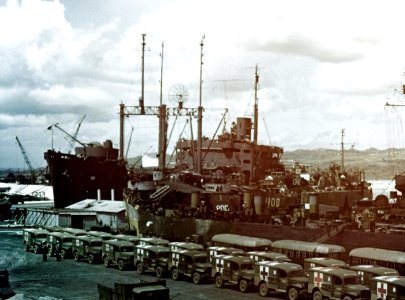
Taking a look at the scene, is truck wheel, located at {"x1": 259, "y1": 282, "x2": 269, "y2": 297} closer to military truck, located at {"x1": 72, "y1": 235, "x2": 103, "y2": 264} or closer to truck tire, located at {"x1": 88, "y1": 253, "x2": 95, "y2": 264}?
military truck, located at {"x1": 72, "y1": 235, "x2": 103, "y2": 264}

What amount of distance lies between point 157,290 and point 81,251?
20213 mm

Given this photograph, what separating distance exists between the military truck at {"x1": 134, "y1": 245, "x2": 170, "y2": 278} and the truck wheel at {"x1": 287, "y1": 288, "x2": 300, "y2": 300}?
10.2 metres

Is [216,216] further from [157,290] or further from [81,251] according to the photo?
[157,290]

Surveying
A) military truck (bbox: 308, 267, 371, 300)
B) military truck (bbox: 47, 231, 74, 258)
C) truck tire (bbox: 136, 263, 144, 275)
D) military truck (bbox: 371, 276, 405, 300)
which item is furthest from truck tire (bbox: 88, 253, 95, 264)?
military truck (bbox: 371, 276, 405, 300)

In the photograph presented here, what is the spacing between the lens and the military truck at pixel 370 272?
27469 mm

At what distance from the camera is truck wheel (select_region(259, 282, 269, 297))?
1196 inches

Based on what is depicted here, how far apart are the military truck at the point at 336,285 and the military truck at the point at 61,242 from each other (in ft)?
78.9

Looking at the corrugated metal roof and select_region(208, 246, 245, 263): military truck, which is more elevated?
the corrugated metal roof

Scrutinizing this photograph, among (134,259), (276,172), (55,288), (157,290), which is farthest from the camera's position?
(276,172)

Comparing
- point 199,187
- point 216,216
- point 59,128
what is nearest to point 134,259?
point 216,216

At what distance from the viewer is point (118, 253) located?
40.3 meters

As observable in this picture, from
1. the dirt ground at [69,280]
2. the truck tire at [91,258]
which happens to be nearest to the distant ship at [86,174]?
the dirt ground at [69,280]

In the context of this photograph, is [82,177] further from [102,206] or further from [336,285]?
[336,285]

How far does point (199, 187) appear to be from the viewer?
6500 centimetres
